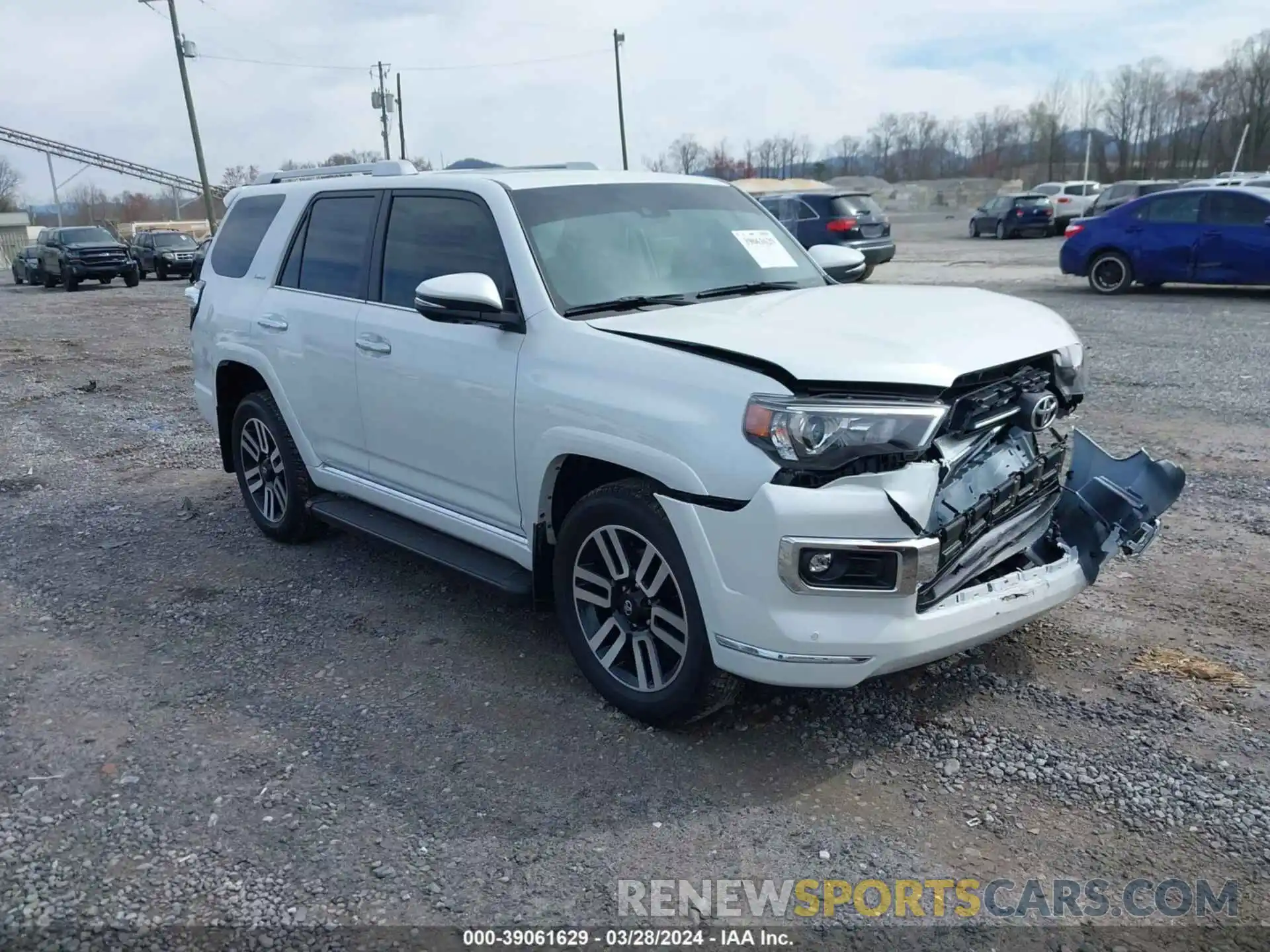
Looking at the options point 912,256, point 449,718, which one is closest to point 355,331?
point 449,718

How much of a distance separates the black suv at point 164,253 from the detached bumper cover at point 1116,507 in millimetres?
29465

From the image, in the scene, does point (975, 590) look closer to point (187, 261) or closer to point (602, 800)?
point (602, 800)

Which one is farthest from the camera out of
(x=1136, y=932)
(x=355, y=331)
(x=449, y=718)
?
(x=355, y=331)

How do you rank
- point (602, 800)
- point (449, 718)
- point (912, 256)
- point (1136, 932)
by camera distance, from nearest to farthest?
point (1136, 932), point (602, 800), point (449, 718), point (912, 256)

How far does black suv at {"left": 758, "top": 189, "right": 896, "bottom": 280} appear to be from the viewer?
792 inches

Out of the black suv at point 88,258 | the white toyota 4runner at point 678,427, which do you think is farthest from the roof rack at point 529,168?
the black suv at point 88,258

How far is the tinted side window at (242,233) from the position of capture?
5689 mm

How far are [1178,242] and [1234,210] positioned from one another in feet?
2.60

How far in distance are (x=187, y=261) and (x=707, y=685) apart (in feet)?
101

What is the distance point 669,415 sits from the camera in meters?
3.32

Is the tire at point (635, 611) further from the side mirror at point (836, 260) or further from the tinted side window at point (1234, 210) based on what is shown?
the tinted side window at point (1234, 210)

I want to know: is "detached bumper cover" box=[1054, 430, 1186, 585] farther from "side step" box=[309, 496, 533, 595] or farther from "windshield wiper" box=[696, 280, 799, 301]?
"side step" box=[309, 496, 533, 595]

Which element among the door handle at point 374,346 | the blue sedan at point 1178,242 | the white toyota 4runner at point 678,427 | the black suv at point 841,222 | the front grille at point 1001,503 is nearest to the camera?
the white toyota 4runner at point 678,427

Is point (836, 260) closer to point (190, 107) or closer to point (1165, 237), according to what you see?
point (1165, 237)
